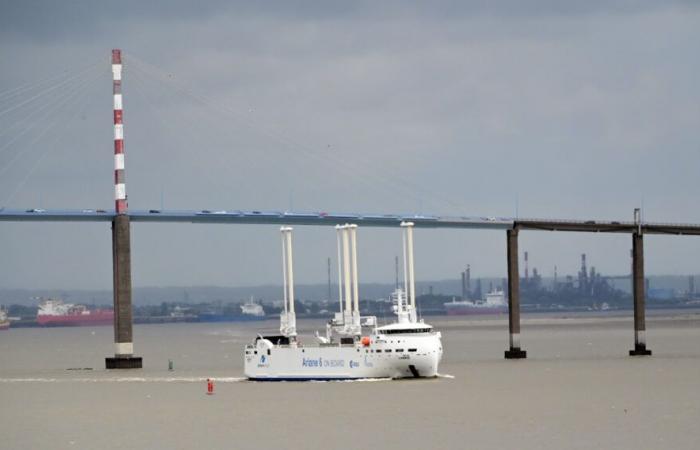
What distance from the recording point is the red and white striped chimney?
86.9 metres

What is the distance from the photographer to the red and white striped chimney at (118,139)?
86875 mm

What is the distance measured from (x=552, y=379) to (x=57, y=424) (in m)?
24.2

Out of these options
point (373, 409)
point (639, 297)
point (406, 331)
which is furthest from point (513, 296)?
point (373, 409)

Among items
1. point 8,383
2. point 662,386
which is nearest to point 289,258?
point 8,383

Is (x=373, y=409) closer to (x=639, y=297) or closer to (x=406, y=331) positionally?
(x=406, y=331)

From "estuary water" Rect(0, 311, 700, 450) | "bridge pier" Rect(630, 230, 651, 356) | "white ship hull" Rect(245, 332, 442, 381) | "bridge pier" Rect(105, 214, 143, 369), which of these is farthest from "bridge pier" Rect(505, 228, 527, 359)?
"bridge pier" Rect(105, 214, 143, 369)

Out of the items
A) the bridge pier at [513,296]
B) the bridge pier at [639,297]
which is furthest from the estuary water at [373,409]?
the bridge pier at [639,297]

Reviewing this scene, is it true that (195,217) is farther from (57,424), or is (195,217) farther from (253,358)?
(57,424)

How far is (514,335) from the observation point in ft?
291

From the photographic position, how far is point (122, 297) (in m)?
87.4

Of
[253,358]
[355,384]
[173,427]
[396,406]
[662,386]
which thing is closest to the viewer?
[173,427]

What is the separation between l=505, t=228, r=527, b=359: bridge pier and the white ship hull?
16.8 metres

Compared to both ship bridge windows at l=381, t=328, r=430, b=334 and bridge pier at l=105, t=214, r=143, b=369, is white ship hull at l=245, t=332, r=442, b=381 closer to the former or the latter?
ship bridge windows at l=381, t=328, r=430, b=334

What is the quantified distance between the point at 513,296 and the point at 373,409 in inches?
1414
